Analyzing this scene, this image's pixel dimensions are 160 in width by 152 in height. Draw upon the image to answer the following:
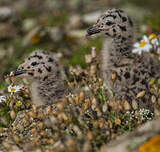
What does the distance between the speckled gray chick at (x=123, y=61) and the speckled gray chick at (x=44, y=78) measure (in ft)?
2.73

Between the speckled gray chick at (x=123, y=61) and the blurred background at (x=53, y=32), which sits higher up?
the blurred background at (x=53, y=32)

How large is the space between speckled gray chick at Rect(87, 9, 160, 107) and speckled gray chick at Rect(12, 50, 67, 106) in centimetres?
83

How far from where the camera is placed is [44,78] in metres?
5.45

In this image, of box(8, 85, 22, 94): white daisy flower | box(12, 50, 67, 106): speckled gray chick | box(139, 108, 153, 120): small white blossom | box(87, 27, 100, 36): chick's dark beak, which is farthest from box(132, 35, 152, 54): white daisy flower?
box(8, 85, 22, 94): white daisy flower

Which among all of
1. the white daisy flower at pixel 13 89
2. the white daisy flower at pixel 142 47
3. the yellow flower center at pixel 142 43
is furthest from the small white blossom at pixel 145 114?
the white daisy flower at pixel 13 89

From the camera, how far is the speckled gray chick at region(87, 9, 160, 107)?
5.15m

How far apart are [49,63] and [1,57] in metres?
4.84

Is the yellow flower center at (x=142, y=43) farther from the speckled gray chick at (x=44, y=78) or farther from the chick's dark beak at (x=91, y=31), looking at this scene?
the speckled gray chick at (x=44, y=78)

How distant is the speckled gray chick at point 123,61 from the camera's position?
515 centimetres

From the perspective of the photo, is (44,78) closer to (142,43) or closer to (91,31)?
(91,31)

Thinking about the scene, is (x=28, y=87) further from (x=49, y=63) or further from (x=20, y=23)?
(x=20, y=23)

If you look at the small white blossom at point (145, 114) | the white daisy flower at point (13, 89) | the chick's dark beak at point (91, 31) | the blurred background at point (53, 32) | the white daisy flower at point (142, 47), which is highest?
the blurred background at point (53, 32)

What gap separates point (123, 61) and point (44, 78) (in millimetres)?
1394

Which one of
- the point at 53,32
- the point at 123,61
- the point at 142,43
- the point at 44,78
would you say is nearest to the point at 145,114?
the point at 123,61
